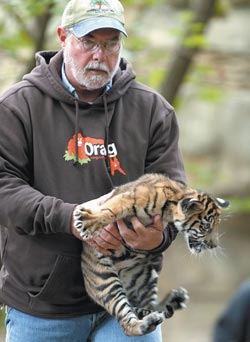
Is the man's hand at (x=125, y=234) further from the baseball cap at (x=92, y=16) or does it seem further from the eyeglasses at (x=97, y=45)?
the baseball cap at (x=92, y=16)

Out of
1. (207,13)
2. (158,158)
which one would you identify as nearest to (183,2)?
(207,13)

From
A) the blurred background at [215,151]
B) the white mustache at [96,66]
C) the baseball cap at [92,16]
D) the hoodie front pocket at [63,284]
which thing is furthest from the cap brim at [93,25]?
the blurred background at [215,151]

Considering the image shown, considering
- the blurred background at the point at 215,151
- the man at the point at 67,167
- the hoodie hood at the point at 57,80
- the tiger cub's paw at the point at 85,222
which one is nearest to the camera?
the tiger cub's paw at the point at 85,222

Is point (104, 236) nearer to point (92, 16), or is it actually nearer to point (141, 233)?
point (141, 233)

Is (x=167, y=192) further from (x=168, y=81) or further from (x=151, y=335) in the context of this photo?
(x=168, y=81)

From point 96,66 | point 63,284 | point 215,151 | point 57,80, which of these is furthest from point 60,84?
point 215,151

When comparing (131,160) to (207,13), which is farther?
(207,13)

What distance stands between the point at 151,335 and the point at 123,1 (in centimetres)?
410

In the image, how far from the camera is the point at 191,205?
436cm

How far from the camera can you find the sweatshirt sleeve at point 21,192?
4211 mm

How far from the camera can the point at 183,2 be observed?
13.9 metres

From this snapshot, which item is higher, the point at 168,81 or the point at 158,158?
the point at 158,158

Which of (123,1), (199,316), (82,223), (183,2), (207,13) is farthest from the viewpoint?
(183,2)

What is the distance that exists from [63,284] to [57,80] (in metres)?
1.00
